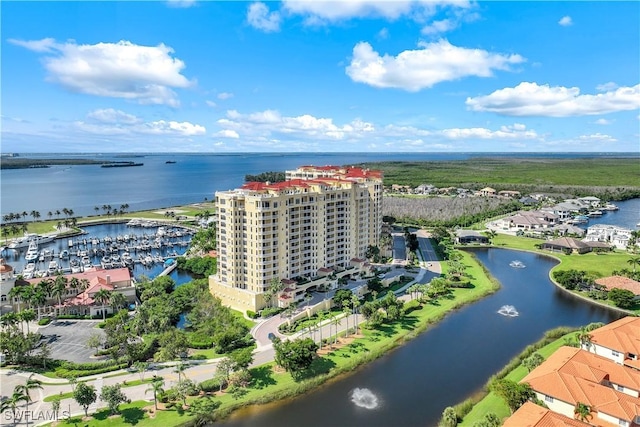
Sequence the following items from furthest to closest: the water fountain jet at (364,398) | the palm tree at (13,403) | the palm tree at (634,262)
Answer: the palm tree at (634,262) < the water fountain jet at (364,398) < the palm tree at (13,403)

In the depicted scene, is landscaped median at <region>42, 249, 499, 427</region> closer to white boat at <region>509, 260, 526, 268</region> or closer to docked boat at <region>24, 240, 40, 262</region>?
white boat at <region>509, 260, 526, 268</region>

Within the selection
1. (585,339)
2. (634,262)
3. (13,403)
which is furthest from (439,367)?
(634,262)

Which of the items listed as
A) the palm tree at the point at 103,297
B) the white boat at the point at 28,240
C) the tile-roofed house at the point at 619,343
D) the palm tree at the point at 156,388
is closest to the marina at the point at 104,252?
the white boat at the point at 28,240

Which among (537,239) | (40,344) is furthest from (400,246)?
(40,344)

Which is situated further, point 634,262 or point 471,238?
point 471,238

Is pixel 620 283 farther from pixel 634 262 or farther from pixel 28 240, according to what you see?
pixel 28 240

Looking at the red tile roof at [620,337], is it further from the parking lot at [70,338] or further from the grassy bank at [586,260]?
the parking lot at [70,338]

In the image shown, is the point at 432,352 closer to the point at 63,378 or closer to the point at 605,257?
the point at 63,378
